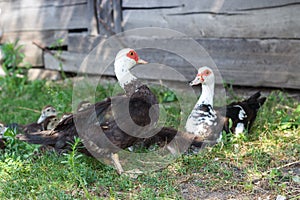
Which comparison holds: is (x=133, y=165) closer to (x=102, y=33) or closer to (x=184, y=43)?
(x=184, y=43)

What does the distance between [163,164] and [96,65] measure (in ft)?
11.6

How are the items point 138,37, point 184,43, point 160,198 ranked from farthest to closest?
point 138,37 → point 184,43 → point 160,198

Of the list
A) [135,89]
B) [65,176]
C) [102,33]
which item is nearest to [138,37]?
[102,33]

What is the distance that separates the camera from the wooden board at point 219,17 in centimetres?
544

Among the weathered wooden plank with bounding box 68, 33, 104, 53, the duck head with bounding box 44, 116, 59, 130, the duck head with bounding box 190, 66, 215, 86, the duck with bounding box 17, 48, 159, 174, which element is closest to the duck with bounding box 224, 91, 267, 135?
the duck head with bounding box 190, 66, 215, 86

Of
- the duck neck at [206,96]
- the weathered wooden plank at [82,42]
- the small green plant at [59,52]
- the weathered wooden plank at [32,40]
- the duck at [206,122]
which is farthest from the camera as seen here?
the weathered wooden plank at [32,40]

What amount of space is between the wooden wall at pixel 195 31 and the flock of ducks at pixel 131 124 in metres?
1.08

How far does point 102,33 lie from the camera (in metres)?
7.05

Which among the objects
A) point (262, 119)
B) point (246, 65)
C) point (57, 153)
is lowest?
point (57, 153)

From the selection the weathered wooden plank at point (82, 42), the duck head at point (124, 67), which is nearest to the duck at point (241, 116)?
the duck head at point (124, 67)

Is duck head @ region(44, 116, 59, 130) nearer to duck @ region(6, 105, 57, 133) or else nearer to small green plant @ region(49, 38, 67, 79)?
duck @ region(6, 105, 57, 133)

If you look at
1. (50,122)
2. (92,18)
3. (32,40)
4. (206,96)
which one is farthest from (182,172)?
(32,40)

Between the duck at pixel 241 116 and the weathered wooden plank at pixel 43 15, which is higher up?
the weathered wooden plank at pixel 43 15

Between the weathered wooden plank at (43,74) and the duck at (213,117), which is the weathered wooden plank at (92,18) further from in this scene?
the duck at (213,117)
